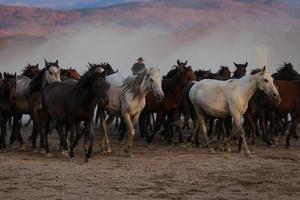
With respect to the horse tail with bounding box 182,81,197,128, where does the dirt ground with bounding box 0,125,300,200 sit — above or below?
below

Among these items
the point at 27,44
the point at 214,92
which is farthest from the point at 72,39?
the point at 214,92

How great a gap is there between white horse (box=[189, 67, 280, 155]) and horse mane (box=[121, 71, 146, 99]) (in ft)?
4.91

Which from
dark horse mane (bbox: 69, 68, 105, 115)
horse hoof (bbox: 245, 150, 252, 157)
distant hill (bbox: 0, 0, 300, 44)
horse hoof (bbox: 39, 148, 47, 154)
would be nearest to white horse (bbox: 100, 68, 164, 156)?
dark horse mane (bbox: 69, 68, 105, 115)

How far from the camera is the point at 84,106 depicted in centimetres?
1205

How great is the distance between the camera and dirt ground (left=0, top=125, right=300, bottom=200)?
874cm

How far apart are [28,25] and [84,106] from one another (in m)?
37.5

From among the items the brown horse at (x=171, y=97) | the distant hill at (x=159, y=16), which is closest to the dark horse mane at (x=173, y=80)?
the brown horse at (x=171, y=97)

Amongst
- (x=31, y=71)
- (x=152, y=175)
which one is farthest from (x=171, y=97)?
(x=152, y=175)

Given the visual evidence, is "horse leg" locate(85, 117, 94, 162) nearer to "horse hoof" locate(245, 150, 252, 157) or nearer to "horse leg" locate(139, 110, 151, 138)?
"horse hoof" locate(245, 150, 252, 157)

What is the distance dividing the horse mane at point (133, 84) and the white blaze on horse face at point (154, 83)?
0.43 feet

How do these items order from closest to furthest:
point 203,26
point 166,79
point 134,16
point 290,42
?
point 166,79, point 290,42, point 203,26, point 134,16

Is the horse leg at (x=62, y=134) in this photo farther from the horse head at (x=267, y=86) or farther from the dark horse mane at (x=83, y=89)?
the horse head at (x=267, y=86)

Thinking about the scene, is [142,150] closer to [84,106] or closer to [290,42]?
[84,106]

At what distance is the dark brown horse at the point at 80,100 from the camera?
39.1 ft
